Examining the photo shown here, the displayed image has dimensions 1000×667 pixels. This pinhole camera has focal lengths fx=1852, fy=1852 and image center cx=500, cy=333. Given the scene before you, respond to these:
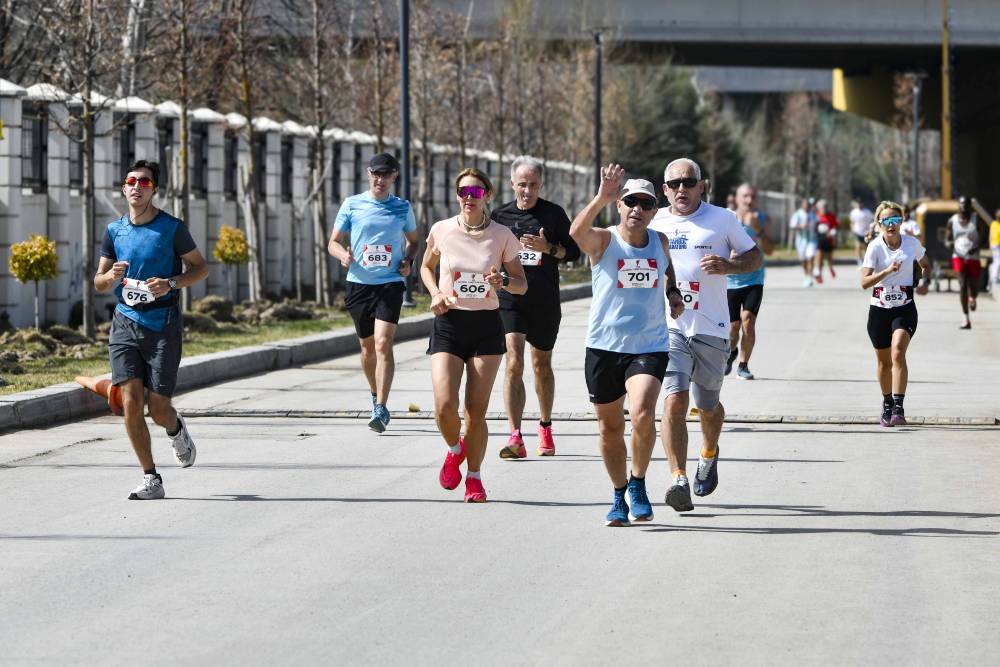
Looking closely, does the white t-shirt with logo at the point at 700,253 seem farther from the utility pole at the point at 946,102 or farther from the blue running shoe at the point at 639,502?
the utility pole at the point at 946,102

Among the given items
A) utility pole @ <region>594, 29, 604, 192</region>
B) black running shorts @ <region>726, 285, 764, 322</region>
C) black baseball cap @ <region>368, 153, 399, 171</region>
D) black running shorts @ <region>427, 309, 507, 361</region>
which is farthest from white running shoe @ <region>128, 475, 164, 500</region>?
utility pole @ <region>594, 29, 604, 192</region>

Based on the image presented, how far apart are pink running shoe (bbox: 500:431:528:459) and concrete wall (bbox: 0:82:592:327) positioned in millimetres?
9706

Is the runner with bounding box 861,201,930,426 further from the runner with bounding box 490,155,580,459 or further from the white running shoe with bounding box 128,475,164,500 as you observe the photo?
the white running shoe with bounding box 128,475,164,500

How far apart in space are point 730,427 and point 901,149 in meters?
79.8

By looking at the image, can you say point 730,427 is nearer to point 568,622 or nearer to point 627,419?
point 627,419

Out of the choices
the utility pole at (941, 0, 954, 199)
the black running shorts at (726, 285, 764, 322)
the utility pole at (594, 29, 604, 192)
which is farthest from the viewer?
the utility pole at (941, 0, 954, 199)

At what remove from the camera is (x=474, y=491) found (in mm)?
10117

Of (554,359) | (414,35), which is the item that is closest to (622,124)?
(414,35)

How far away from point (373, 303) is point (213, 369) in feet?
15.2

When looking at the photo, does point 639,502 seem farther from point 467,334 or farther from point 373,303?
point 373,303

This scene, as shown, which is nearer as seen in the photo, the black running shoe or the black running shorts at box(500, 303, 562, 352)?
the black running shoe

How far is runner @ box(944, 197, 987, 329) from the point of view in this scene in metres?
26.0

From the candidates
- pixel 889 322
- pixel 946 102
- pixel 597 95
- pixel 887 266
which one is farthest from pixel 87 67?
pixel 946 102

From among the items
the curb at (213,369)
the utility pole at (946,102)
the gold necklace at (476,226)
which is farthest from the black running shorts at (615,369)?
the utility pole at (946,102)
